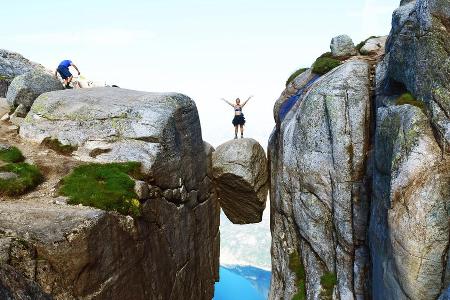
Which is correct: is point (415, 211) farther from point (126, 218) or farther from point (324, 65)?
point (324, 65)

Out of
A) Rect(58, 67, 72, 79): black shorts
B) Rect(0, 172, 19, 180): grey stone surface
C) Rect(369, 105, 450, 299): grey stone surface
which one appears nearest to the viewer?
Rect(369, 105, 450, 299): grey stone surface

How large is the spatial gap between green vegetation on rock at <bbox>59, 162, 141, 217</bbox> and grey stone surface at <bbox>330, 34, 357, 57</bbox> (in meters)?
17.9

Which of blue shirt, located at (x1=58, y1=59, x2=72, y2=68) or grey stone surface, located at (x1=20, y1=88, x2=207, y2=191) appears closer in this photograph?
grey stone surface, located at (x1=20, y1=88, x2=207, y2=191)

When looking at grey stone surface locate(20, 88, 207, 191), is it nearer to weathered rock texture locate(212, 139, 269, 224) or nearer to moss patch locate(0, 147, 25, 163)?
moss patch locate(0, 147, 25, 163)

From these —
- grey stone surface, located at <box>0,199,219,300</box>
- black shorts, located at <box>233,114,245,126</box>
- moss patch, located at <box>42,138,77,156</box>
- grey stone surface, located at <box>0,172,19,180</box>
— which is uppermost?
black shorts, located at <box>233,114,245,126</box>

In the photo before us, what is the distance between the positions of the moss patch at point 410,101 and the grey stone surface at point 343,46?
12.6 meters

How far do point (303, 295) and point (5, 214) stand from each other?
A: 1750 cm

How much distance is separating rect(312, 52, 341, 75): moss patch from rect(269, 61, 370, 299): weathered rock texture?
12.0 feet

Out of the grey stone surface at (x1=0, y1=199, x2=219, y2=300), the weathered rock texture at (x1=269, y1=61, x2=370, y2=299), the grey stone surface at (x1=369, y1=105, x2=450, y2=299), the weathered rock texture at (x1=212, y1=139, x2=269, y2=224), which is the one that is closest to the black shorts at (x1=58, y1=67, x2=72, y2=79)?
the weathered rock texture at (x1=212, y1=139, x2=269, y2=224)

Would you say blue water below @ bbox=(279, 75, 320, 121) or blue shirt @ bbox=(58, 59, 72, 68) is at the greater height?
blue shirt @ bbox=(58, 59, 72, 68)

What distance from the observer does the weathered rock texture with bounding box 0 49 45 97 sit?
49.4 metres

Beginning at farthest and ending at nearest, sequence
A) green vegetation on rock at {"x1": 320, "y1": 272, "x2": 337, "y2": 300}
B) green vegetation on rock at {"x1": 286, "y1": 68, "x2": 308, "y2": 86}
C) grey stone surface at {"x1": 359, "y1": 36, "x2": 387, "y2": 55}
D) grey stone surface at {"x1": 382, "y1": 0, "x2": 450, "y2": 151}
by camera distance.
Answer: green vegetation on rock at {"x1": 286, "y1": 68, "x2": 308, "y2": 86}, grey stone surface at {"x1": 359, "y1": 36, "x2": 387, "y2": 55}, green vegetation on rock at {"x1": 320, "y1": 272, "x2": 337, "y2": 300}, grey stone surface at {"x1": 382, "y1": 0, "x2": 450, "y2": 151}

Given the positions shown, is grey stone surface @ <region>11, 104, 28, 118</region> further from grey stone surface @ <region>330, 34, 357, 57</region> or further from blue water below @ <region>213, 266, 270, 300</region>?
blue water below @ <region>213, 266, 270, 300</region>

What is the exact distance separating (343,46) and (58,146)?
21.3m
